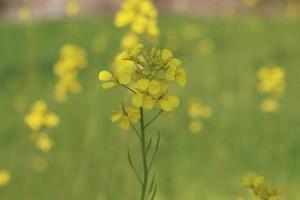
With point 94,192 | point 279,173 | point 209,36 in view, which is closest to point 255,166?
point 279,173

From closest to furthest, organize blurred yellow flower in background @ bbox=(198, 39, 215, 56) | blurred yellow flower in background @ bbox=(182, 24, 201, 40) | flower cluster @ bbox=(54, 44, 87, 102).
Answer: flower cluster @ bbox=(54, 44, 87, 102)
blurred yellow flower in background @ bbox=(198, 39, 215, 56)
blurred yellow flower in background @ bbox=(182, 24, 201, 40)

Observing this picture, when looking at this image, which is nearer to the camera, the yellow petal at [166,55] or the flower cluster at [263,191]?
the yellow petal at [166,55]

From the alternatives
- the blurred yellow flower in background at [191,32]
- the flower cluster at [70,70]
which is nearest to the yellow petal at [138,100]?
the flower cluster at [70,70]

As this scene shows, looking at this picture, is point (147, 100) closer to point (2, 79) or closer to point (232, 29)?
point (2, 79)

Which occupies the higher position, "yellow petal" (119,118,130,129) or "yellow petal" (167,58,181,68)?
A: "yellow petal" (167,58,181,68)

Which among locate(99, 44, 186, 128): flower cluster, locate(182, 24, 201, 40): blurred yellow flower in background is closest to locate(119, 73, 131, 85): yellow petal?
locate(99, 44, 186, 128): flower cluster

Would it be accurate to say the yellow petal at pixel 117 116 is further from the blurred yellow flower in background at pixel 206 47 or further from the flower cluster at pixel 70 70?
the blurred yellow flower in background at pixel 206 47

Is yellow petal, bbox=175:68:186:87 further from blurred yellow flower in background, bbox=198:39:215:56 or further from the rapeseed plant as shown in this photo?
blurred yellow flower in background, bbox=198:39:215:56

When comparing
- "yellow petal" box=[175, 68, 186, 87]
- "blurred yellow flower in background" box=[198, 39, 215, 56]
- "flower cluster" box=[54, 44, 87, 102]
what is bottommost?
"yellow petal" box=[175, 68, 186, 87]

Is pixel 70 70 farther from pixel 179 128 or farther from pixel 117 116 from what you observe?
pixel 179 128
